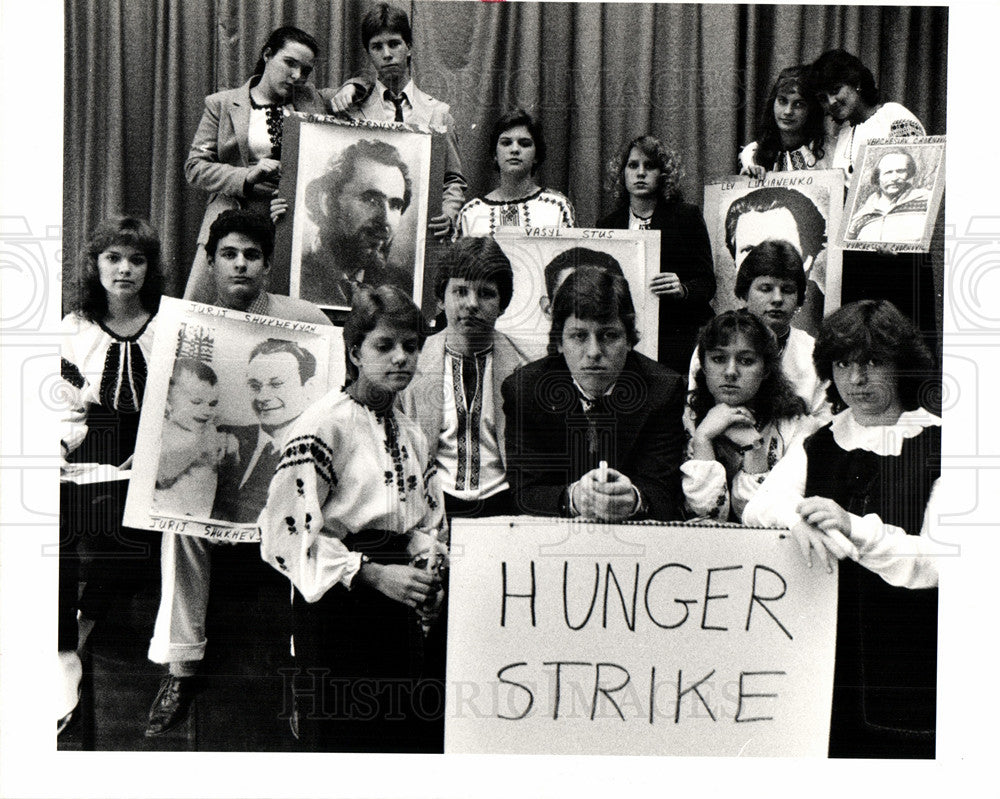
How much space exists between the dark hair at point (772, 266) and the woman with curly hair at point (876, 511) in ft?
0.32

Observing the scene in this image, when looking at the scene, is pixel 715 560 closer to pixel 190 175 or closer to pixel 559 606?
pixel 559 606

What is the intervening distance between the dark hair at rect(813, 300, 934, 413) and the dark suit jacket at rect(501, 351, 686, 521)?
30 centimetres

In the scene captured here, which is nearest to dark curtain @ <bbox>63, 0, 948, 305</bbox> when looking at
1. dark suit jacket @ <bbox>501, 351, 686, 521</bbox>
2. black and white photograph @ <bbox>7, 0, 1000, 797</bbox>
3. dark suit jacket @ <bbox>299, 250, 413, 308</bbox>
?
black and white photograph @ <bbox>7, 0, 1000, 797</bbox>

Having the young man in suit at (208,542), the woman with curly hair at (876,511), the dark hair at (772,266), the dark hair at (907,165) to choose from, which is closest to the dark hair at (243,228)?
the young man in suit at (208,542)

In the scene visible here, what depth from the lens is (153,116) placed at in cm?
199

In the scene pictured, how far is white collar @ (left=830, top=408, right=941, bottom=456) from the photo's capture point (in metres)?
1.98

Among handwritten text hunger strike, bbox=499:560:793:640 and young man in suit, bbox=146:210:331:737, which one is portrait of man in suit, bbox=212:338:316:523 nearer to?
young man in suit, bbox=146:210:331:737

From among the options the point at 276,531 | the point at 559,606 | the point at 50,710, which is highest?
the point at 276,531

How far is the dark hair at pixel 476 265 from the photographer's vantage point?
78.2 inches

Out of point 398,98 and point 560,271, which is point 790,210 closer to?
point 560,271

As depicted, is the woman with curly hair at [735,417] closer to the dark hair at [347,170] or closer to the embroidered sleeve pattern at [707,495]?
the embroidered sleeve pattern at [707,495]

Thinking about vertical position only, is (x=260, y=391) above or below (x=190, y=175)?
below

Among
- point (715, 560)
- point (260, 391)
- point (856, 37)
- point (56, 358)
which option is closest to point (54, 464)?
point (56, 358)

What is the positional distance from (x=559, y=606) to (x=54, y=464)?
3.12 ft
